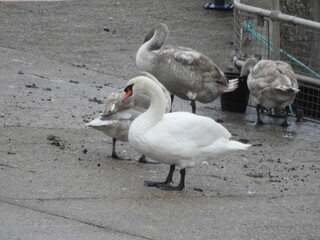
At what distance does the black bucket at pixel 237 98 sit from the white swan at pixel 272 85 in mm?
466

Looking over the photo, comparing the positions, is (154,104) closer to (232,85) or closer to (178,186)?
(178,186)

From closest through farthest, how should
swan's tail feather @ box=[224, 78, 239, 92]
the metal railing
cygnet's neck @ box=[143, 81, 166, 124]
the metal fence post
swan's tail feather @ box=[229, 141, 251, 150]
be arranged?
cygnet's neck @ box=[143, 81, 166, 124]
swan's tail feather @ box=[229, 141, 251, 150]
swan's tail feather @ box=[224, 78, 239, 92]
the metal railing
the metal fence post

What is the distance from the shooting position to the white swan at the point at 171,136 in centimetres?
745

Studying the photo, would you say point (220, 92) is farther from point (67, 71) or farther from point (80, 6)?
point (80, 6)

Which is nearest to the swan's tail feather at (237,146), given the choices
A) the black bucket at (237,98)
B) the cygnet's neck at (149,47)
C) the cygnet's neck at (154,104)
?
the cygnet's neck at (154,104)

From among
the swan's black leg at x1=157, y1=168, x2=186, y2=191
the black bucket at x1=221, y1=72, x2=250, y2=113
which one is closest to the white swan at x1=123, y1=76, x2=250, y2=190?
the swan's black leg at x1=157, y1=168, x2=186, y2=191

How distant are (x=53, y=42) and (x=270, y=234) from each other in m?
9.30

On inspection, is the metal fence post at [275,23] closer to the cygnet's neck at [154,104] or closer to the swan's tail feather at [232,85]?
the swan's tail feather at [232,85]

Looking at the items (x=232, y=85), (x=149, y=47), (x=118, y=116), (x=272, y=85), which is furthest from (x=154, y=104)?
(x=232, y=85)

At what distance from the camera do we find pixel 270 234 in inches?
261

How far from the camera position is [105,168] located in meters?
8.27

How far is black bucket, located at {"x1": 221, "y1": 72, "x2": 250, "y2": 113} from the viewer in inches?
489

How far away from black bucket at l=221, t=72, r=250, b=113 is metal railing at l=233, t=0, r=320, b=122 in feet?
2.33

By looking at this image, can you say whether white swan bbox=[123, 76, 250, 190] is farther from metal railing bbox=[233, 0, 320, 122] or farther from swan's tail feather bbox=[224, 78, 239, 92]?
metal railing bbox=[233, 0, 320, 122]
